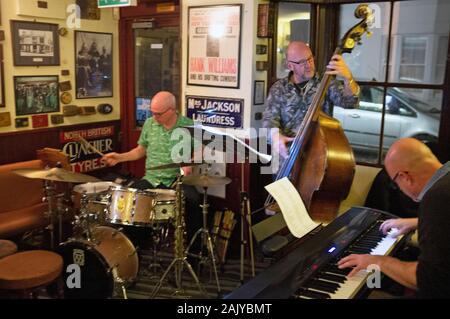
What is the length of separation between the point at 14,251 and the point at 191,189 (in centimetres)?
134

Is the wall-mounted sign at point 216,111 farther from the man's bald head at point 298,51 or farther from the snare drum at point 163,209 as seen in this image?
the snare drum at point 163,209

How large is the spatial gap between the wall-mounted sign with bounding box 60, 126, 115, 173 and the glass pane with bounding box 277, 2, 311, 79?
2018mm

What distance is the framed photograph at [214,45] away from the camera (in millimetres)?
3627

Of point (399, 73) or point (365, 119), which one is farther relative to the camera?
point (365, 119)

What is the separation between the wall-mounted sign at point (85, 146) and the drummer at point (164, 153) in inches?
36.3

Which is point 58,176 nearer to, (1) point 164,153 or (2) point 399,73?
(1) point 164,153

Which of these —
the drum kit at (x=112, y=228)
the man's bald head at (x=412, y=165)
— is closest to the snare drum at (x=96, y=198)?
the drum kit at (x=112, y=228)

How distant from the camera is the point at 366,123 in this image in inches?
140

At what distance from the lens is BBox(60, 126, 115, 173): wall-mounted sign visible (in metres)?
4.44

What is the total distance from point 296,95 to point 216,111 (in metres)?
0.88

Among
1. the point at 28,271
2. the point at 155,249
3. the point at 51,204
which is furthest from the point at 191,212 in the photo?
the point at 28,271
